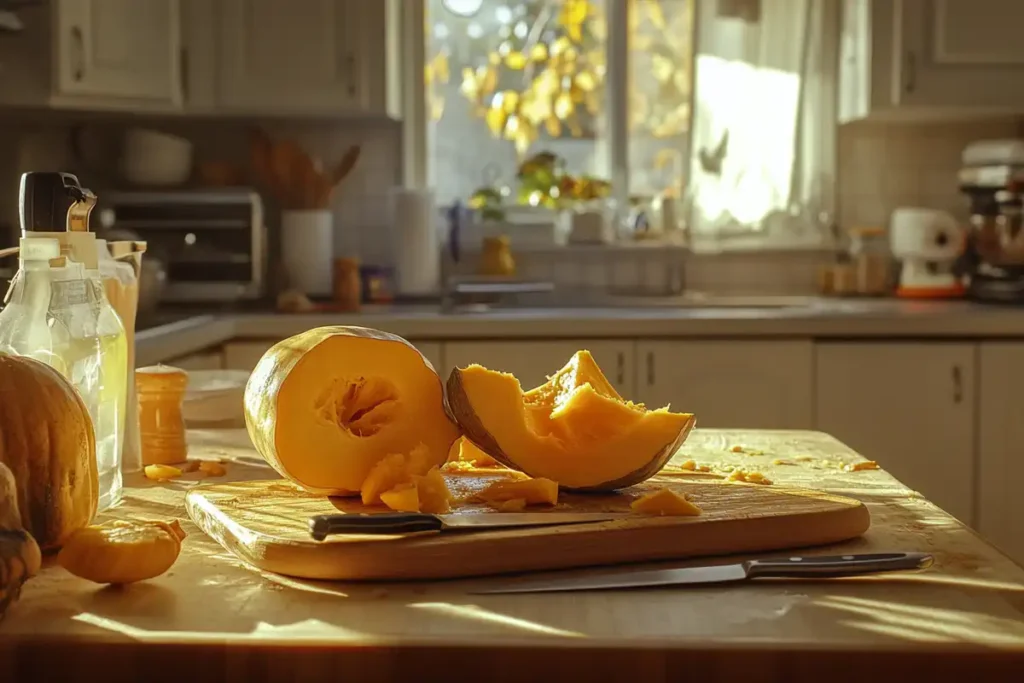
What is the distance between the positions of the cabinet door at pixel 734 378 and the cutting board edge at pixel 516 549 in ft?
6.77

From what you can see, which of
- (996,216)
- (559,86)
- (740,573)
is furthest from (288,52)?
(740,573)

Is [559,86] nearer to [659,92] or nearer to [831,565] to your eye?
[659,92]

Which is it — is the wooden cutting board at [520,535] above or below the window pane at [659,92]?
below

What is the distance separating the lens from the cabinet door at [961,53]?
11.0 ft

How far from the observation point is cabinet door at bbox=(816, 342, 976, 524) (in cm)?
306

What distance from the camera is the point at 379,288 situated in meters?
3.61

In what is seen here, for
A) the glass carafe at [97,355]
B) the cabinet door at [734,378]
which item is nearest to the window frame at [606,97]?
the cabinet door at [734,378]

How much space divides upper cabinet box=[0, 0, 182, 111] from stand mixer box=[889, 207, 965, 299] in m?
2.04

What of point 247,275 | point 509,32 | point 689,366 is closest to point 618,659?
point 689,366

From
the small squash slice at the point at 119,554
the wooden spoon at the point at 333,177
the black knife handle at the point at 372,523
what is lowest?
the small squash slice at the point at 119,554

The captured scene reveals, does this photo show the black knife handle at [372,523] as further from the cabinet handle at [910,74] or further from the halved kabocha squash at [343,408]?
the cabinet handle at [910,74]

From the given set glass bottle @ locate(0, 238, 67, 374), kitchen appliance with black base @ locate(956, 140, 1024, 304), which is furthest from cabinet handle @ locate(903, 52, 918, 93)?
glass bottle @ locate(0, 238, 67, 374)

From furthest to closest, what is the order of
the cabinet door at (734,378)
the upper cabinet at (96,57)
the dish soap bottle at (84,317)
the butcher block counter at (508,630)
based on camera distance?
the cabinet door at (734,378) < the upper cabinet at (96,57) < the dish soap bottle at (84,317) < the butcher block counter at (508,630)

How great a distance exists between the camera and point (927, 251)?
3561 mm
